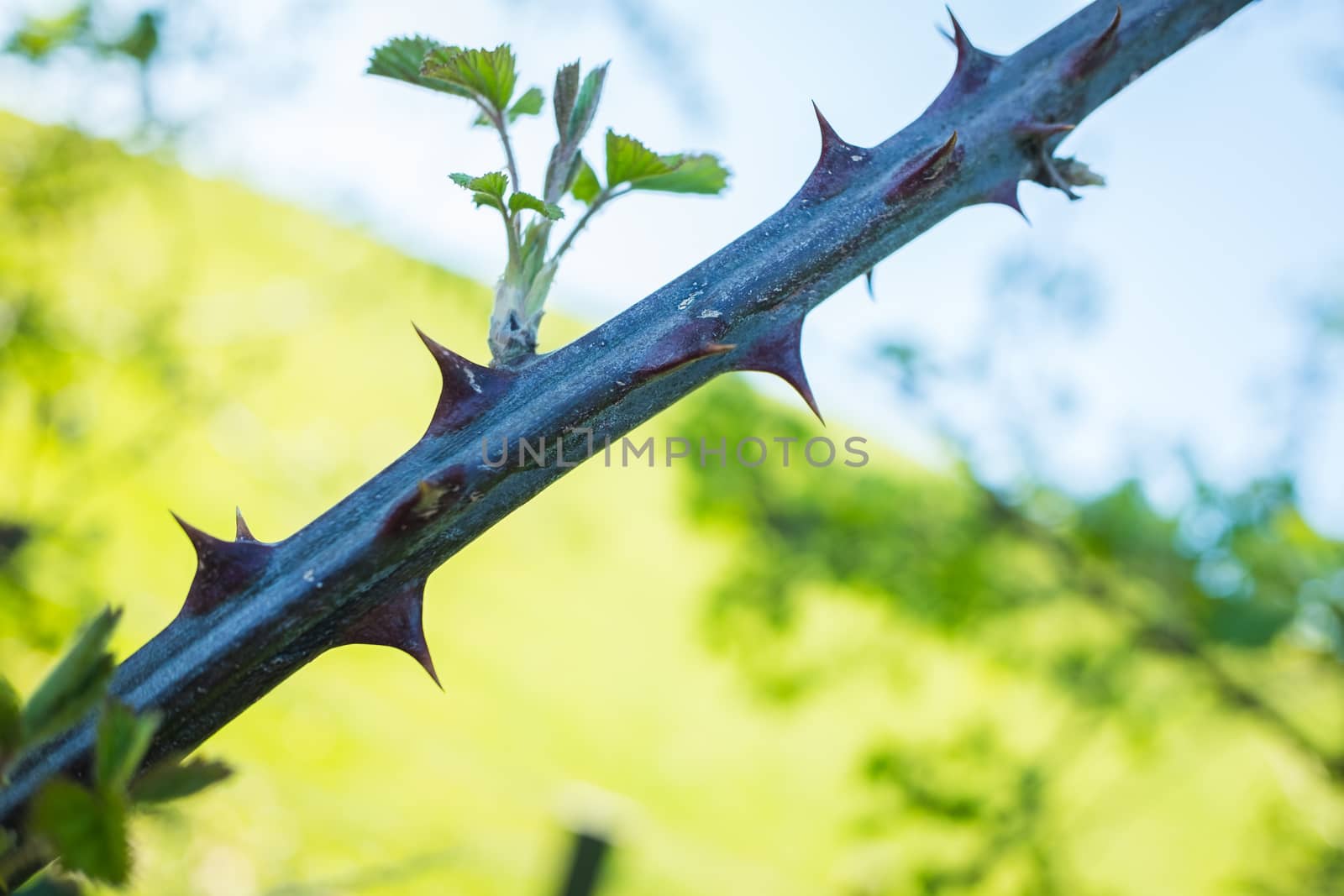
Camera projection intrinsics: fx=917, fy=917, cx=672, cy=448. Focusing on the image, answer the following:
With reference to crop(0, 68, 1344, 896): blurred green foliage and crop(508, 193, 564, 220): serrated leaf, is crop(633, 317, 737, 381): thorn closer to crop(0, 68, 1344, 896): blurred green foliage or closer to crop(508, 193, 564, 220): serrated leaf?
crop(508, 193, 564, 220): serrated leaf

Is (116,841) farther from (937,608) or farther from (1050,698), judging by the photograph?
(1050,698)

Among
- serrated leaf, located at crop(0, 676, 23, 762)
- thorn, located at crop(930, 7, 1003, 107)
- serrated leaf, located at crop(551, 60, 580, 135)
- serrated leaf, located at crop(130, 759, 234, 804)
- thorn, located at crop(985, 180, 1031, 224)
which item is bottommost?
serrated leaf, located at crop(0, 676, 23, 762)

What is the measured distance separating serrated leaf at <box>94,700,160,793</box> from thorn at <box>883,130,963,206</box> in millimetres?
123

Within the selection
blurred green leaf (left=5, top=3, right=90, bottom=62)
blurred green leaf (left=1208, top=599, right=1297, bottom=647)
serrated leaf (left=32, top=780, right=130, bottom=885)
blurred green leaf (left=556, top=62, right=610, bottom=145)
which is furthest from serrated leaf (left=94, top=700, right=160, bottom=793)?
blurred green leaf (left=1208, top=599, right=1297, bottom=647)

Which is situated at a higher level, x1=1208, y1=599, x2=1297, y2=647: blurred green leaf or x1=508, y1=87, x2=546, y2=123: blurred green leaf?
x1=1208, y1=599, x2=1297, y2=647: blurred green leaf

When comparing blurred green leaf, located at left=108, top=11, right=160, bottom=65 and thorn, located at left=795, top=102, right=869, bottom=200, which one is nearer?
thorn, located at left=795, top=102, right=869, bottom=200

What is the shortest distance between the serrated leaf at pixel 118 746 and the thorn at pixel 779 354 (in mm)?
96

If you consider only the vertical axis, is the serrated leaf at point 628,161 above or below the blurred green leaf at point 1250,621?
below

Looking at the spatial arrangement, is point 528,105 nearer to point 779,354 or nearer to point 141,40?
point 779,354

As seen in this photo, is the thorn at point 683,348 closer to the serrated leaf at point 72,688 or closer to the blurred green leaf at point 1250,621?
the serrated leaf at point 72,688

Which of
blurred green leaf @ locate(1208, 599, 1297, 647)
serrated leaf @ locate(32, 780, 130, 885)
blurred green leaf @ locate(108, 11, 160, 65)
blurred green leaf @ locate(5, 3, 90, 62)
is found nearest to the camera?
serrated leaf @ locate(32, 780, 130, 885)

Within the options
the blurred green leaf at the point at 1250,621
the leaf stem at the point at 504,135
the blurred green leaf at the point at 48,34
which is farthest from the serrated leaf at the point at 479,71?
the blurred green leaf at the point at 1250,621

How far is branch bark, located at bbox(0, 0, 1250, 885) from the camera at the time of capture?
12 cm

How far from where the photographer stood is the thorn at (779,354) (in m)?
0.15
